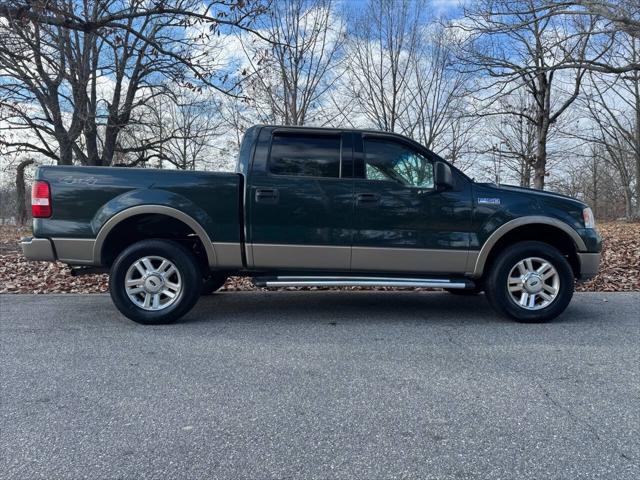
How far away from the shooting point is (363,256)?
515cm

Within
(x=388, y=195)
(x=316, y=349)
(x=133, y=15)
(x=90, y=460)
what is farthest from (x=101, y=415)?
(x=133, y=15)

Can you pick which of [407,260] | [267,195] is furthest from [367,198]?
[267,195]

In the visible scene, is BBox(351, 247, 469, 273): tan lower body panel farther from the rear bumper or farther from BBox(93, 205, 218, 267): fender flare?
BBox(93, 205, 218, 267): fender flare

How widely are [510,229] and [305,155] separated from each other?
2.33m

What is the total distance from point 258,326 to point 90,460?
2.69m

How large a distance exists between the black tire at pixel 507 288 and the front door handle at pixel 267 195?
2.46 meters

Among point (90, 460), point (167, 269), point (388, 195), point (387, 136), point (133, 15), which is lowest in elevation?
point (90, 460)

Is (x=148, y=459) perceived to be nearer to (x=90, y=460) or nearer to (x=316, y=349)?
(x=90, y=460)

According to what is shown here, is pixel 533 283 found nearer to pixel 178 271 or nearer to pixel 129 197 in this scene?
pixel 178 271

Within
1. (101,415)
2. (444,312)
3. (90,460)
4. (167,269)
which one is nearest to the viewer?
(90,460)

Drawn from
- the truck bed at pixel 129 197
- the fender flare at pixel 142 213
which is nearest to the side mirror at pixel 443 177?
the truck bed at pixel 129 197

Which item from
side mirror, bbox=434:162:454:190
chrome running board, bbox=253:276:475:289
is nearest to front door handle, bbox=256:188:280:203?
chrome running board, bbox=253:276:475:289

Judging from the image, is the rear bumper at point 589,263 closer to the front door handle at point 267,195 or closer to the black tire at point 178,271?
the front door handle at point 267,195

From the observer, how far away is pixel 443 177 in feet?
16.7
